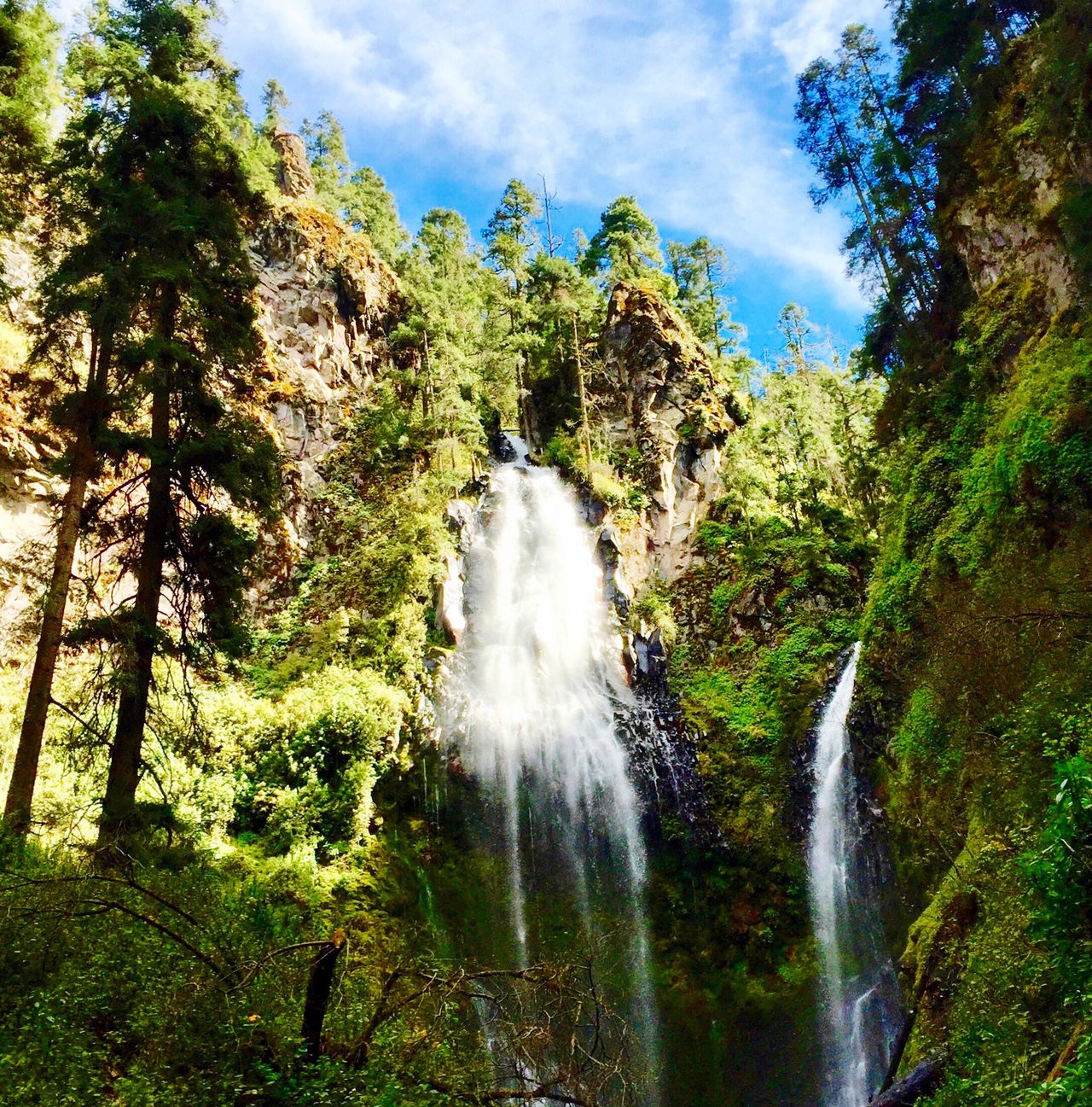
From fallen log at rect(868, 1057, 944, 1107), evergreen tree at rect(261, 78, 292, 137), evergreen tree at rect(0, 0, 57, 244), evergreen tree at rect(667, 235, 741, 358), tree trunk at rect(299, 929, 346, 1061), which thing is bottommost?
fallen log at rect(868, 1057, 944, 1107)

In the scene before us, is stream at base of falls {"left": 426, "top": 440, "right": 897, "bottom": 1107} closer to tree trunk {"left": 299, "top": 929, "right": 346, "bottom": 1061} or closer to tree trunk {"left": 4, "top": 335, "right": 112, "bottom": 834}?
tree trunk {"left": 4, "top": 335, "right": 112, "bottom": 834}

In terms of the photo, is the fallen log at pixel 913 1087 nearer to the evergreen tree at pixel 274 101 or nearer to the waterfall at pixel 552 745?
the waterfall at pixel 552 745

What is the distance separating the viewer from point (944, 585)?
13305 mm

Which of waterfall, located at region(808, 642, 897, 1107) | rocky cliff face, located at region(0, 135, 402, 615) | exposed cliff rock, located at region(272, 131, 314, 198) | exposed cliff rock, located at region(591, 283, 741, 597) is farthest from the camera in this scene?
exposed cliff rock, located at region(272, 131, 314, 198)

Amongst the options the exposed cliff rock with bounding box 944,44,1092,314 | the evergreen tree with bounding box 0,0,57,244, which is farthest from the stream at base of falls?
the evergreen tree with bounding box 0,0,57,244

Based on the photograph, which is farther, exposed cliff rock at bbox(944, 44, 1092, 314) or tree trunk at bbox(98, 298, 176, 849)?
exposed cliff rock at bbox(944, 44, 1092, 314)

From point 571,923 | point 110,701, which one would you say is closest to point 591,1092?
point 110,701

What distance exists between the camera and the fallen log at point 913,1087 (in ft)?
22.4

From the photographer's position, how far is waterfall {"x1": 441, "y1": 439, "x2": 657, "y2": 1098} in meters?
15.4

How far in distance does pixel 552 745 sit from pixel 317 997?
45.7 feet

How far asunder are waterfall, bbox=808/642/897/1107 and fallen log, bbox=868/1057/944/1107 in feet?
26.0

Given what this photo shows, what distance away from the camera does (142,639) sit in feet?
28.2

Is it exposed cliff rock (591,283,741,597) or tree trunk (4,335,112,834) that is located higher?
exposed cliff rock (591,283,741,597)

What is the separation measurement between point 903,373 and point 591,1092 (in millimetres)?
18880
